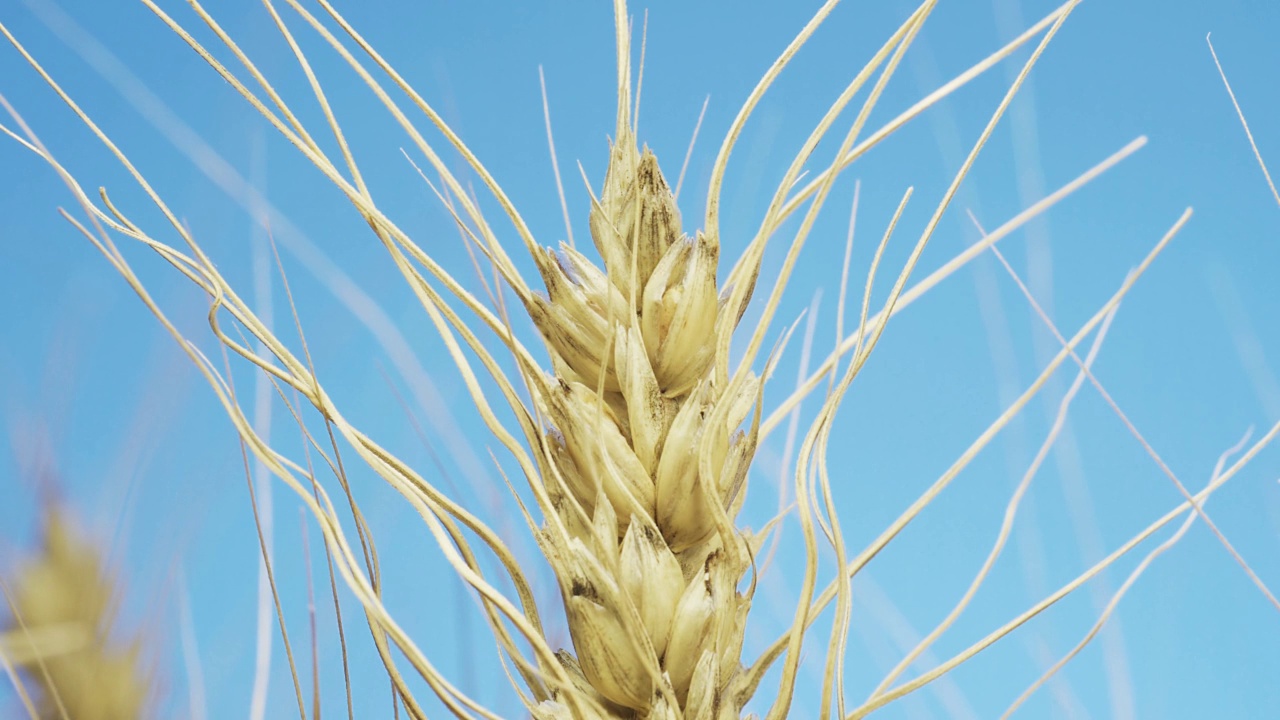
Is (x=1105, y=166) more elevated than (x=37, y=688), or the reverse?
(x=37, y=688)

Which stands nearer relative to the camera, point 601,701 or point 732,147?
point 601,701

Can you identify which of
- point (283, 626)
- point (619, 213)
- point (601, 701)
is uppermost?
point (619, 213)

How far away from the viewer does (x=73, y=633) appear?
65 centimetres

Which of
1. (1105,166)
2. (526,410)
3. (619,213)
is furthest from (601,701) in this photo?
(1105,166)

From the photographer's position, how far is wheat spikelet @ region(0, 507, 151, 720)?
0.63 metres

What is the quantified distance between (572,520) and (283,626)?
0.17 metres

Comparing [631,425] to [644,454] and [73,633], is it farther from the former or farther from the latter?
[73,633]

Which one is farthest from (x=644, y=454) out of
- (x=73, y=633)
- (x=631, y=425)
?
(x=73, y=633)

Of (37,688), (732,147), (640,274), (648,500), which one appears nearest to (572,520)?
(648,500)

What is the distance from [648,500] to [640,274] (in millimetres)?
138

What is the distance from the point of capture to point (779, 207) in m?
0.69

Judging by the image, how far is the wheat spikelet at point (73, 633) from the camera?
63 centimetres

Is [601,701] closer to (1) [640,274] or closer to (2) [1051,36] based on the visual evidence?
(1) [640,274]

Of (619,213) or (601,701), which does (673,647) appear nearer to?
(601,701)
